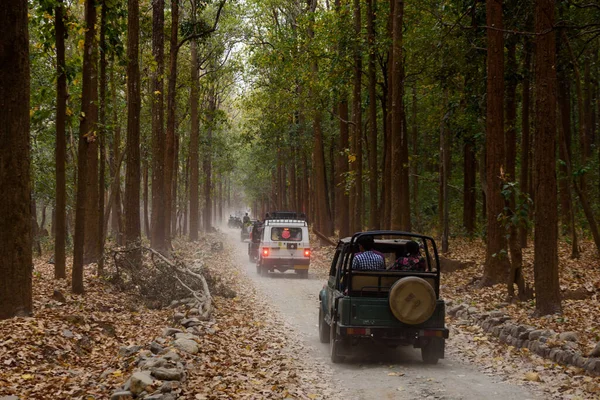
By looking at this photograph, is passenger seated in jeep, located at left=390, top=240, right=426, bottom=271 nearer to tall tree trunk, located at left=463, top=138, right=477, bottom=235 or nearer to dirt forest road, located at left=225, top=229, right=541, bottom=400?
dirt forest road, located at left=225, top=229, right=541, bottom=400

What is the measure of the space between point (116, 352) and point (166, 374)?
2.68 m

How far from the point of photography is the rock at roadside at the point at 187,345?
360 inches

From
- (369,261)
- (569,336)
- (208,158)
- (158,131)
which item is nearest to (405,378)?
(369,261)

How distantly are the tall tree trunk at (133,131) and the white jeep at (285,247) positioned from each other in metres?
6.27

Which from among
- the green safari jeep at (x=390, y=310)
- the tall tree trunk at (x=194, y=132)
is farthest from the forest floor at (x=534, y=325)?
the tall tree trunk at (x=194, y=132)

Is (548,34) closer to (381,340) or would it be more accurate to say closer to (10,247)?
(381,340)

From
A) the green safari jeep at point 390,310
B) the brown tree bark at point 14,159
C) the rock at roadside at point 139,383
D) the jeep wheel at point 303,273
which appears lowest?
the jeep wheel at point 303,273

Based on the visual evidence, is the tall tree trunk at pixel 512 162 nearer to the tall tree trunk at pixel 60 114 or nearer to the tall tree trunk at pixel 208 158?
the tall tree trunk at pixel 60 114

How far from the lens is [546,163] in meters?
11.2

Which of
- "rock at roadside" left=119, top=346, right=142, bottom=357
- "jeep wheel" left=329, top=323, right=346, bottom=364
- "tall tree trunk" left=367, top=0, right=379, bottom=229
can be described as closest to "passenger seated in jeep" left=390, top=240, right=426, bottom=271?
"jeep wheel" left=329, top=323, right=346, bottom=364

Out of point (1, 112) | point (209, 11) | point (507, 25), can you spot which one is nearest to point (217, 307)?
point (1, 112)

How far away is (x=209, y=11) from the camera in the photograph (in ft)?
125

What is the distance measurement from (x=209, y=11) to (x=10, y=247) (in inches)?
1228

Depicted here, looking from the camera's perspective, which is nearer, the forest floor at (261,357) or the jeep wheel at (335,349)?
the forest floor at (261,357)
